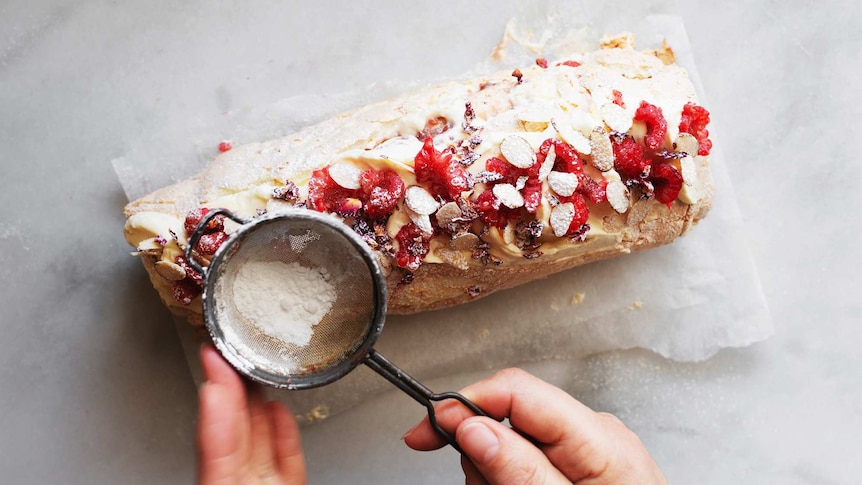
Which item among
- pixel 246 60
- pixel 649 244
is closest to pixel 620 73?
pixel 649 244

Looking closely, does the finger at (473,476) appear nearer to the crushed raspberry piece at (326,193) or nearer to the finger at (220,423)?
the finger at (220,423)

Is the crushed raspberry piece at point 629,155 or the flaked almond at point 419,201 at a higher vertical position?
the flaked almond at point 419,201

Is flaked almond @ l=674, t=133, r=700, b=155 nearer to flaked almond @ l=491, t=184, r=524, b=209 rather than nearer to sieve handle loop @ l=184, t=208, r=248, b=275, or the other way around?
flaked almond @ l=491, t=184, r=524, b=209

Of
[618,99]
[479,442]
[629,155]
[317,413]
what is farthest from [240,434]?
[618,99]

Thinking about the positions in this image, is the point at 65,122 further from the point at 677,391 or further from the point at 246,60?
the point at 677,391

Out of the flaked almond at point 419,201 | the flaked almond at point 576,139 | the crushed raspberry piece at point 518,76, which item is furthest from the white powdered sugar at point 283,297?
the crushed raspberry piece at point 518,76

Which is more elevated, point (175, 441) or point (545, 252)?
point (545, 252)

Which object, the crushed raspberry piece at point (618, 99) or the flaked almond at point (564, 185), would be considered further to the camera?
the crushed raspberry piece at point (618, 99)
